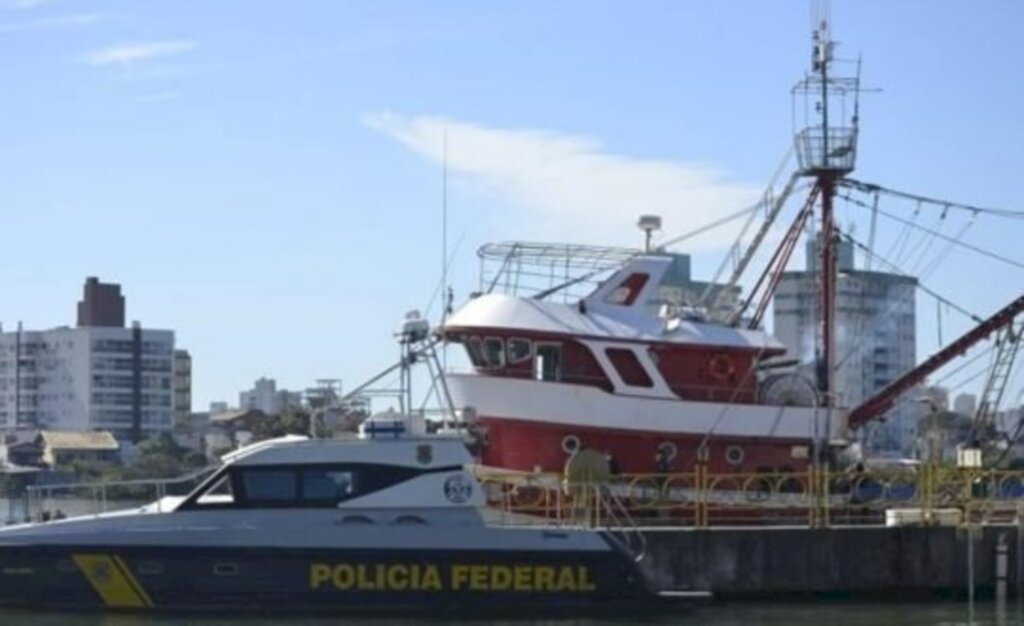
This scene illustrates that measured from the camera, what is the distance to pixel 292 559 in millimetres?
30938

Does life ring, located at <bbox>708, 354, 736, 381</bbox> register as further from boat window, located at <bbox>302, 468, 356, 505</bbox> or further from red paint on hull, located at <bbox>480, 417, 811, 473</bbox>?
boat window, located at <bbox>302, 468, 356, 505</bbox>

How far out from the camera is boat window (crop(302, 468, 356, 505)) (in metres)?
31.3

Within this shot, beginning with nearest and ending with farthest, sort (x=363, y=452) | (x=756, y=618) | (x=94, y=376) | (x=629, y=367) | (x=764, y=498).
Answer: (x=363, y=452) → (x=756, y=618) → (x=764, y=498) → (x=629, y=367) → (x=94, y=376)

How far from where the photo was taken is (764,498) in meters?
36.8

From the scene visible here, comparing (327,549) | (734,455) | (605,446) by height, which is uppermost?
(605,446)

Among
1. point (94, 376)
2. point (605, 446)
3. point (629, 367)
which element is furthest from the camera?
point (94, 376)

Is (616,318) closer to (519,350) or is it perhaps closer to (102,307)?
(519,350)

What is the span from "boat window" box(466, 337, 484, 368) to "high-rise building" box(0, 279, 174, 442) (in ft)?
360

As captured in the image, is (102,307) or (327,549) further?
(102,307)

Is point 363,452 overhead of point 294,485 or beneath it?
overhead

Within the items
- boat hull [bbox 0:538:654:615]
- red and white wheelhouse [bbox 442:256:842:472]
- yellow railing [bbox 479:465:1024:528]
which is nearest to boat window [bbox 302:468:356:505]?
boat hull [bbox 0:538:654:615]

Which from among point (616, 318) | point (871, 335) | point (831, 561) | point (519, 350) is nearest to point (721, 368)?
point (616, 318)

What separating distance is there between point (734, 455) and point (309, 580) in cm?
1013

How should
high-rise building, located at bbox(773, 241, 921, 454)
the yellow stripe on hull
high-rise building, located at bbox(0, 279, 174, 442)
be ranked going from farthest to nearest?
1. high-rise building, located at bbox(0, 279, 174, 442)
2. high-rise building, located at bbox(773, 241, 921, 454)
3. the yellow stripe on hull
